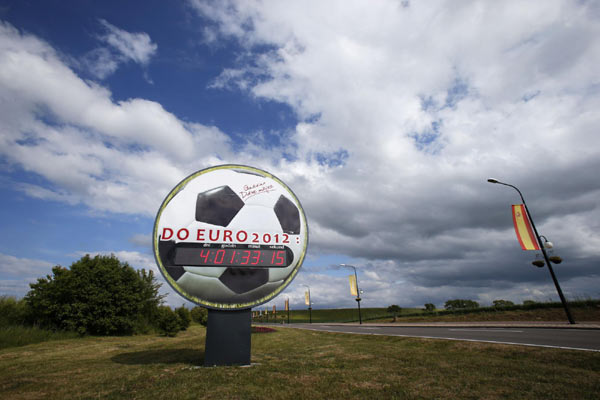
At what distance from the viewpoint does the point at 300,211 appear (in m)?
10.3

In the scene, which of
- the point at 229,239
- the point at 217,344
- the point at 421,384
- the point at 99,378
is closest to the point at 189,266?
the point at 229,239

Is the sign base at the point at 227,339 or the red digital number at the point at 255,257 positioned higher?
the red digital number at the point at 255,257

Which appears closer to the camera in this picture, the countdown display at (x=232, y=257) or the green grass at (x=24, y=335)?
the countdown display at (x=232, y=257)

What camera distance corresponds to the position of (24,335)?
18.1 meters

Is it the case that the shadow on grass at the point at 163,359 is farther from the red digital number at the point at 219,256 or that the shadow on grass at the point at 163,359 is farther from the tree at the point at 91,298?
the tree at the point at 91,298

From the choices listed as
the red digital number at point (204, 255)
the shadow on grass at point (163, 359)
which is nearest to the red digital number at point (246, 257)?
the red digital number at point (204, 255)

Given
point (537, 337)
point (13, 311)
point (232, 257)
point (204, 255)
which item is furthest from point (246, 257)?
point (13, 311)

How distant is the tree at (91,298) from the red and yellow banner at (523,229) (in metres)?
30.9

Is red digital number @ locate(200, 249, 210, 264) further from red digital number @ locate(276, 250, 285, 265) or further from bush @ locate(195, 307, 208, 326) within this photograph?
bush @ locate(195, 307, 208, 326)

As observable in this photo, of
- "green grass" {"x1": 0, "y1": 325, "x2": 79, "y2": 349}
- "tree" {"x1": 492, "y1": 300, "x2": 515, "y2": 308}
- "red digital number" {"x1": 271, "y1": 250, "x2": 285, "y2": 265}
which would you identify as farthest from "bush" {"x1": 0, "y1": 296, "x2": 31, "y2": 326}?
"tree" {"x1": 492, "y1": 300, "x2": 515, "y2": 308}

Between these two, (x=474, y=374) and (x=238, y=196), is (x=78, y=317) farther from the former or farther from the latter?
(x=474, y=374)

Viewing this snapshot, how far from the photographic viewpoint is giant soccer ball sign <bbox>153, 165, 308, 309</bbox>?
8598 millimetres

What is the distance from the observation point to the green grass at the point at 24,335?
16719mm

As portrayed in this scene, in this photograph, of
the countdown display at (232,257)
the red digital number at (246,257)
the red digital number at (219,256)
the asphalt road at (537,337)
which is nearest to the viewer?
the countdown display at (232,257)
